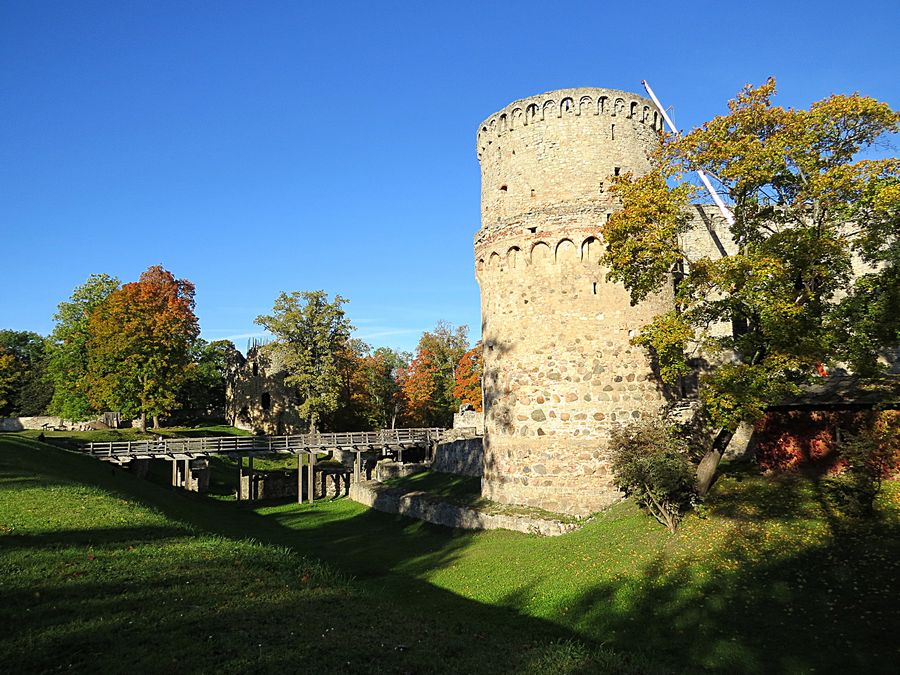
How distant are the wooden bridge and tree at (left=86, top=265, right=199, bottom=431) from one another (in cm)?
570

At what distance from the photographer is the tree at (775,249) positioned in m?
12.0

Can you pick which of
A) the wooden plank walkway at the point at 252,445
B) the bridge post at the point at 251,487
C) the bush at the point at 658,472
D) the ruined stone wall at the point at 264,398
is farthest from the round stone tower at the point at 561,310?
the ruined stone wall at the point at 264,398

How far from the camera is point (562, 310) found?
733 inches

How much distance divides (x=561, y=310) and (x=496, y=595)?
9.13 metres

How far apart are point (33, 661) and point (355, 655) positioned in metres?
3.49

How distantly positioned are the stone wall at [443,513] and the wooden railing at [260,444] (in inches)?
183

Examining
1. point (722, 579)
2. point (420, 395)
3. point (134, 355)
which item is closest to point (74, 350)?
point (134, 355)

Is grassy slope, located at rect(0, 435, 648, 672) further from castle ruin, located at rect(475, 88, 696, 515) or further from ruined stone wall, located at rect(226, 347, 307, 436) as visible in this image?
ruined stone wall, located at rect(226, 347, 307, 436)

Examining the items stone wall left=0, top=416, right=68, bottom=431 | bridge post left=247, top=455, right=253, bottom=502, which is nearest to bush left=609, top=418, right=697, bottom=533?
bridge post left=247, top=455, right=253, bottom=502

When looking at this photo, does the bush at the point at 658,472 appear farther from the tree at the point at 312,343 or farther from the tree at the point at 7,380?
the tree at the point at 7,380

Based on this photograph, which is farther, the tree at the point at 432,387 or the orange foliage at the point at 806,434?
the tree at the point at 432,387

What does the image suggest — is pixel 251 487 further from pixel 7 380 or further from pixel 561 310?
pixel 7 380

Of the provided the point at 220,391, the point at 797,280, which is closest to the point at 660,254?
the point at 797,280

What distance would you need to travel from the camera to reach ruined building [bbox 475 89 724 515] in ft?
59.5
